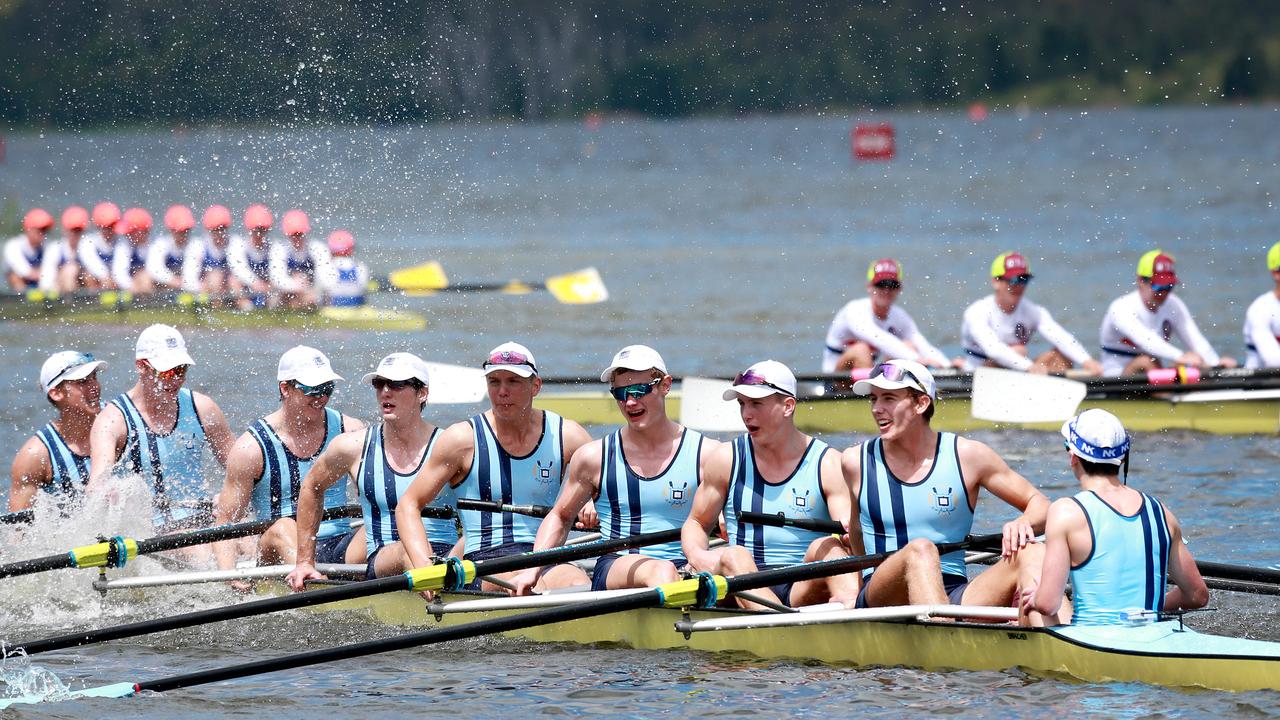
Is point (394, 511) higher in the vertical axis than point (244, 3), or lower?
lower

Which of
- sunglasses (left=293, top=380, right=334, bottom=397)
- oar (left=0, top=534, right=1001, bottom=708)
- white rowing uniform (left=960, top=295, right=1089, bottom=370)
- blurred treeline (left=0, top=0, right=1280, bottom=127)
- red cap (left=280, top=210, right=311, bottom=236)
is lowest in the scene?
oar (left=0, top=534, right=1001, bottom=708)

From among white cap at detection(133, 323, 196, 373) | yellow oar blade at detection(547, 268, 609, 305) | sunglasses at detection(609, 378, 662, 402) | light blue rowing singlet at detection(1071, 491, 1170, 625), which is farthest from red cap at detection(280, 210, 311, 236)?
light blue rowing singlet at detection(1071, 491, 1170, 625)

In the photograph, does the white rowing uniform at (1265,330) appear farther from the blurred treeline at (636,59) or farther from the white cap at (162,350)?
the blurred treeline at (636,59)

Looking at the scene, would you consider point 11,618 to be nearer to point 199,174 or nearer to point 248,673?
point 248,673

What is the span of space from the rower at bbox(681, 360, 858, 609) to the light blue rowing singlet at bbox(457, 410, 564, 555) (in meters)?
0.96

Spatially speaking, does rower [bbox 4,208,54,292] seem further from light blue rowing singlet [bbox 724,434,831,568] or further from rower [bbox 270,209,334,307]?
light blue rowing singlet [bbox 724,434,831,568]

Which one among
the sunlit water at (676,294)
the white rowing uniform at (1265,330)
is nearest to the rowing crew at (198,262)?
the sunlit water at (676,294)

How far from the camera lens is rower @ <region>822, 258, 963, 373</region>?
1488 cm

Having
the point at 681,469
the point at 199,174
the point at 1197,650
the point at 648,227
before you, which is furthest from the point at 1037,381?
the point at 199,174

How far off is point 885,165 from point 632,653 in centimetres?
6458

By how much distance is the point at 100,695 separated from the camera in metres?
7.72

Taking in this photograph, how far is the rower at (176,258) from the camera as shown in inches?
826

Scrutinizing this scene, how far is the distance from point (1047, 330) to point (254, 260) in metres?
10.6

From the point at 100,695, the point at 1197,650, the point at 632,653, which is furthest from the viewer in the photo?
the point at 632,653
